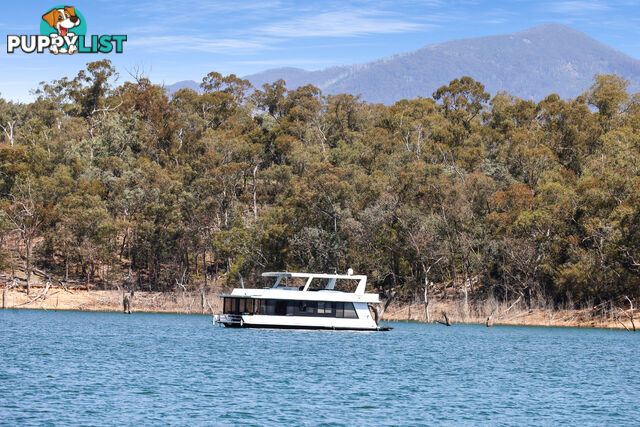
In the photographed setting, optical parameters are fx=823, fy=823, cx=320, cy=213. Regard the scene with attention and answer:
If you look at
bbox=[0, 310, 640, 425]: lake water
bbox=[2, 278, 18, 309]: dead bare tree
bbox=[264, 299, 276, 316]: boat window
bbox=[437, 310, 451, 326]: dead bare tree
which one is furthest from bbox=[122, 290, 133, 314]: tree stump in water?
bbox=[437, 310, 451, 326]: dead bare tree

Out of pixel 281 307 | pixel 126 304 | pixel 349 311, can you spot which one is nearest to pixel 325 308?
pixel 349 311

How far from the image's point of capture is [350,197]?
8281 centimetres

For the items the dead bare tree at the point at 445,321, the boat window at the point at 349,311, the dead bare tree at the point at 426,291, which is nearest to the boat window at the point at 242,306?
the boat window at the point at 349,311

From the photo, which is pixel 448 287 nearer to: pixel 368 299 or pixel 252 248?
pixel 252 248

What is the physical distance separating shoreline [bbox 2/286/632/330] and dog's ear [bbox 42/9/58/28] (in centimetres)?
3227

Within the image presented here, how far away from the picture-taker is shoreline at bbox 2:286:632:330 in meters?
72.4

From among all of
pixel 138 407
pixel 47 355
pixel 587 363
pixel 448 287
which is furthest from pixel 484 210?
pixel 138 407

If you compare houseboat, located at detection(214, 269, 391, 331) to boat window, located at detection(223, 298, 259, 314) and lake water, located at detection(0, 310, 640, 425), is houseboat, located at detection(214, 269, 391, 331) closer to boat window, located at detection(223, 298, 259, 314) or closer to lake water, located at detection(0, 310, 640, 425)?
boat window, located at detection(223, 298, 259, 314)

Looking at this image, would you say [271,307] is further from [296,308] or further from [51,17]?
[51,17]

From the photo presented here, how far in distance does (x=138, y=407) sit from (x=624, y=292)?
53.5 meters

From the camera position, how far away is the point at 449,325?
72.5m

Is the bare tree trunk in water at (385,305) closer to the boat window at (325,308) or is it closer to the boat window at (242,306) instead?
the boat window at (325,308)

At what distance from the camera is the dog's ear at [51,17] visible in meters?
54.2

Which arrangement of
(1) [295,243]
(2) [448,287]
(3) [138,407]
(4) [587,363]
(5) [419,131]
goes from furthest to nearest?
1. (5) [419,131]
2. (2) [448,287]
3. (1) [295,243]
4. (4) [587,363]
5. (3) [138,407]
